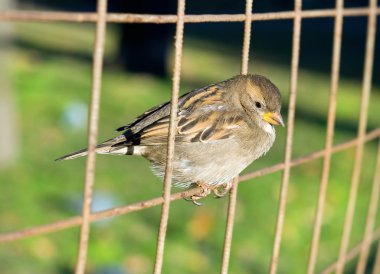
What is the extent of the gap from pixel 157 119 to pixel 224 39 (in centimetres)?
1337

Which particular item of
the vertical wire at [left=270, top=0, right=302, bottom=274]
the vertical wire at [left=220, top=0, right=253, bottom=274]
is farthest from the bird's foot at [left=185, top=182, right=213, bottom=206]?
the vertical wire at [left=270, top=0, right=302, bottom=274]

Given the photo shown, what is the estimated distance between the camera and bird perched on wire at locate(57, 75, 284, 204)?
2803 millimetres

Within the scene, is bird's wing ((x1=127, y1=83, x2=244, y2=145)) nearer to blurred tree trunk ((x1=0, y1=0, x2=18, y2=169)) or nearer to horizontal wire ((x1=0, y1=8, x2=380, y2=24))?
horizontal wire ((x1=0, y1=8, x2=380, y2=24))

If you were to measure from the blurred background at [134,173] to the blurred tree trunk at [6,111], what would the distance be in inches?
0.4

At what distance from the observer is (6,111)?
6355 millimetres

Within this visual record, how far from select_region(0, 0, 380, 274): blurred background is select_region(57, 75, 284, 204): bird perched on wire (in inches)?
73.8

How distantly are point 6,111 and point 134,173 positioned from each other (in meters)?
1.28

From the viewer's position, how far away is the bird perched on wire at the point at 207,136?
280 centimetres

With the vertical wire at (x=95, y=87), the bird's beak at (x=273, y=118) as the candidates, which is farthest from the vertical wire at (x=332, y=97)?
the vertical wire at (x=95, y=87)

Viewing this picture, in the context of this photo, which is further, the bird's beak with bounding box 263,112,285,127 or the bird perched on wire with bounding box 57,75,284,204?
the bird's beak with bounding box 263,112,285,127

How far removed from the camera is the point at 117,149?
268 cm

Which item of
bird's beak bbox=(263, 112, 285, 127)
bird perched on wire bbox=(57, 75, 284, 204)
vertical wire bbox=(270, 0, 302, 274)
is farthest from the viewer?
bird's beak bbox=(263, 112, 285, 127)

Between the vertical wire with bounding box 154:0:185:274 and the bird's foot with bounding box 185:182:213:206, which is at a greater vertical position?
the vertical wire with bounding box 154:0:185:274

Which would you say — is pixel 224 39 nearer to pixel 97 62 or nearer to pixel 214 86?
pixel 214 86
